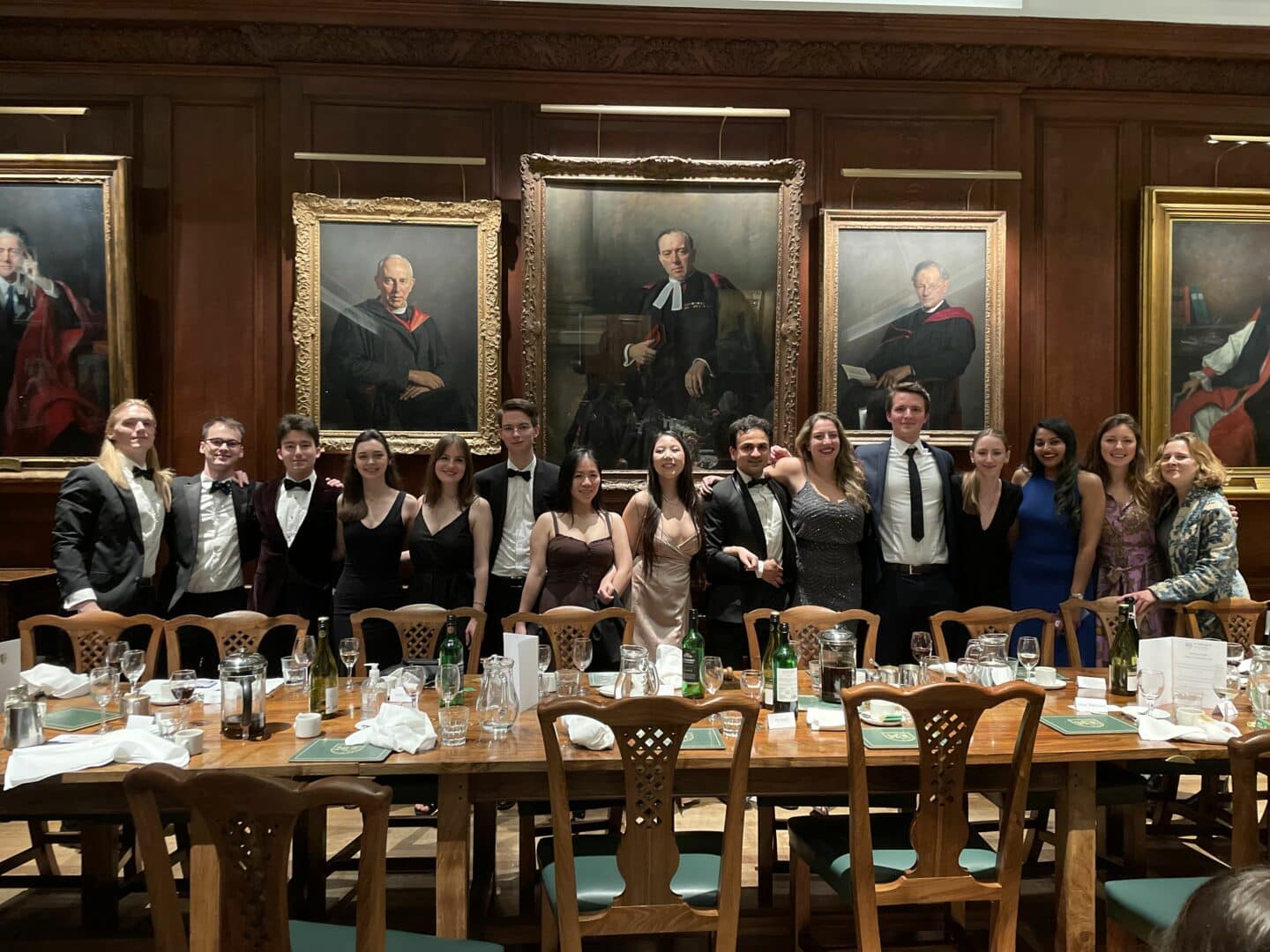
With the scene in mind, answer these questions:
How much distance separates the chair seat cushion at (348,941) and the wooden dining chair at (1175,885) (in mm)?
1521

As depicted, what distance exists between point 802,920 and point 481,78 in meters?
4.77

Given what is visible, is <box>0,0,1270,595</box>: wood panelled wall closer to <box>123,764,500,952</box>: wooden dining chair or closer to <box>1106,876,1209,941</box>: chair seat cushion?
<box>1106,876,1209,941</box>: chair seat cushion

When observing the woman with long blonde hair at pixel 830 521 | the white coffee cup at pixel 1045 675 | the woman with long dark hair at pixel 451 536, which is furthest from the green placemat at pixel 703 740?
the woman with long dark hair at pixel 451 536

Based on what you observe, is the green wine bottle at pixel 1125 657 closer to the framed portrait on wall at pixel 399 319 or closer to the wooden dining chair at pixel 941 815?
the wooden dining chair at pixel 941 815

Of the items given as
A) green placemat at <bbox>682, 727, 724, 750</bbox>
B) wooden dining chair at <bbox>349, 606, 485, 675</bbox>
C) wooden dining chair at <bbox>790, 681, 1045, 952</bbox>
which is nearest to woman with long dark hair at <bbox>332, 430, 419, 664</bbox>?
wooden dining chair at <bbox>349, 606, 485, 675</bbox>

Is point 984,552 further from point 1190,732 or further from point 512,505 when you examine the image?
point 512,505

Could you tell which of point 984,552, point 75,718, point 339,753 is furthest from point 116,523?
point 984,552

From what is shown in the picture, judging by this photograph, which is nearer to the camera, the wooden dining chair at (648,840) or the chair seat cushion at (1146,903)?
the wooden dining chair at (648,840)

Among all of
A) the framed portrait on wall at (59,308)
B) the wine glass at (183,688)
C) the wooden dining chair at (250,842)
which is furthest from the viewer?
the framed portrait on wall at (59,308)

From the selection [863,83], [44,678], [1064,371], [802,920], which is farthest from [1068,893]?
[863,83]

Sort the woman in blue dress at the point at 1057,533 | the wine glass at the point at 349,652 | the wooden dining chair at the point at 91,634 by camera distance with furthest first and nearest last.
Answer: the woman in blue dress at the point at 1057,533
the wooden dining chair at the point at 91,634
the wine glass at the point at 349,652

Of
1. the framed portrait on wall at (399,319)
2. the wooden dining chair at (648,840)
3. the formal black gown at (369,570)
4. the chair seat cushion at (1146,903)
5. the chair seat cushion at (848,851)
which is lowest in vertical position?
the chair seat cushion at (1146,903)

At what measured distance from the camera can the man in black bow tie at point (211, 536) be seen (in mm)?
4348

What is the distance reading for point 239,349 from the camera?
5344mm
